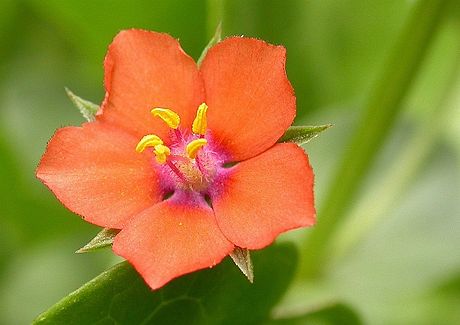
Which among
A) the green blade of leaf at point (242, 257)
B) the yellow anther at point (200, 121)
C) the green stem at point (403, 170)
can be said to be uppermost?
the yellow anther at point (200, 121)

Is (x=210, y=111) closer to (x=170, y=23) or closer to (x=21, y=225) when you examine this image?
(x=170, y=23)

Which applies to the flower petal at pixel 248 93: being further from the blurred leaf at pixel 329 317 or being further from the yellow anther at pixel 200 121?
the blurred leaf at pixel 329 317

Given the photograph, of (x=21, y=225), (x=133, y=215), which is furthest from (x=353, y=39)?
(x=133, y=215)

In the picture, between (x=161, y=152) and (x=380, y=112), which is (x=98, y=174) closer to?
(x=161, y=152)

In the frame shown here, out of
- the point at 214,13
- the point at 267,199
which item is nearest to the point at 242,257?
the point at 267,199

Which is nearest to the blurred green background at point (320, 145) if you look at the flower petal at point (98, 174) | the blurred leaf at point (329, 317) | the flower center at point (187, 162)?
the blurred leaf at point (329, 317)

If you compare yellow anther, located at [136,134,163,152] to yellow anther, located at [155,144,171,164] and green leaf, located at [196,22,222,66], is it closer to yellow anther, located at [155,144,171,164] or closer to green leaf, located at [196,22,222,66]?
yellow anther, located at [155,144,171,164]
